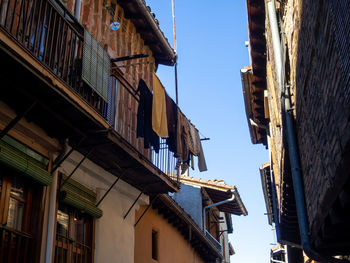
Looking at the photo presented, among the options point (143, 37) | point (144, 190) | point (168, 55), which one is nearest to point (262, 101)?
point (168, 55)

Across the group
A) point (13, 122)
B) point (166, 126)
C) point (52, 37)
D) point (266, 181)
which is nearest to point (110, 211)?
point (166, 126)

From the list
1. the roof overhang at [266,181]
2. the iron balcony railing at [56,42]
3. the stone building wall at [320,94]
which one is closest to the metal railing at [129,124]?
the iron balcony railing at [56,42]

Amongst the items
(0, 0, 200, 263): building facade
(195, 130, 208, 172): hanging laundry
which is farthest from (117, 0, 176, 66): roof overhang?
(195, 130, 208, 172): hanging laundry

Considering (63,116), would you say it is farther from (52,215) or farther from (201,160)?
(201,160)

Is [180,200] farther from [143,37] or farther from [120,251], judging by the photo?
[120,251]

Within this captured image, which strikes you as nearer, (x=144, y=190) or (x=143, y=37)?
(x=144, y=190)

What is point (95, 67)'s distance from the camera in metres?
8.32

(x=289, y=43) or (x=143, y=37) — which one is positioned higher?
(x=143, y=37)

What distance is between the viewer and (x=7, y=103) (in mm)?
6688

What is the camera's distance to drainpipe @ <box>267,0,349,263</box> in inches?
301

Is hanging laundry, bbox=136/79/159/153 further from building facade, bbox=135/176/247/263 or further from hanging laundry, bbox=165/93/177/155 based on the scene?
building facade, bbox=135/176/247/263

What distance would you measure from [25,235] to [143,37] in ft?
26.5

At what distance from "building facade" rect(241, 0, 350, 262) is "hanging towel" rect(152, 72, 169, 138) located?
8.29 feet

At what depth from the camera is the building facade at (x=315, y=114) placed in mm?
4863
